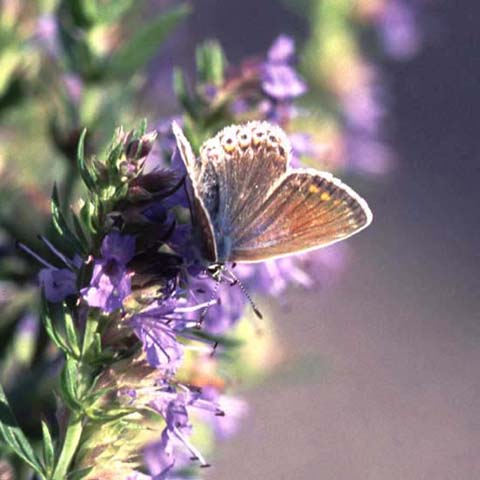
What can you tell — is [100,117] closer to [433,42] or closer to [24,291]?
[24,291]

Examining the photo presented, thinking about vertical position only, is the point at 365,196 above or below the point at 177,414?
below

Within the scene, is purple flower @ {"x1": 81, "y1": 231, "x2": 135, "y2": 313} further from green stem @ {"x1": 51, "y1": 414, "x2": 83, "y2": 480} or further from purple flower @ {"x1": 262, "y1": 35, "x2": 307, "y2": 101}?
purple flower @ {"x1": 262, "y1": 35, "x2": 307, "y2": 101}

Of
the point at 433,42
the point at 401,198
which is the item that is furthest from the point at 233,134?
A: the point at 433,42

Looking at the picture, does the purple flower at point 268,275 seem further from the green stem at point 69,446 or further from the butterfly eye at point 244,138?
the green stem at point 69,446

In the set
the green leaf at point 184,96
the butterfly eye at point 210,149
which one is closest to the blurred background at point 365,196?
the green leaf at point 184,96

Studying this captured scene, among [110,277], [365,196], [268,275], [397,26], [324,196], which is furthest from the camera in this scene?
[365,196]

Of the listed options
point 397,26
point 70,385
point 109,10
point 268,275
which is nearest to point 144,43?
point 109,10

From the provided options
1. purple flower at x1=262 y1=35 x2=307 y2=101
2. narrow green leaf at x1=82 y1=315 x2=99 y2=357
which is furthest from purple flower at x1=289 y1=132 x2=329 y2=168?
narrow green leaf at x1=82 y1=315 x2=99 y2=357

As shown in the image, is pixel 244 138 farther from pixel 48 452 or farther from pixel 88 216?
pixel 48 452
